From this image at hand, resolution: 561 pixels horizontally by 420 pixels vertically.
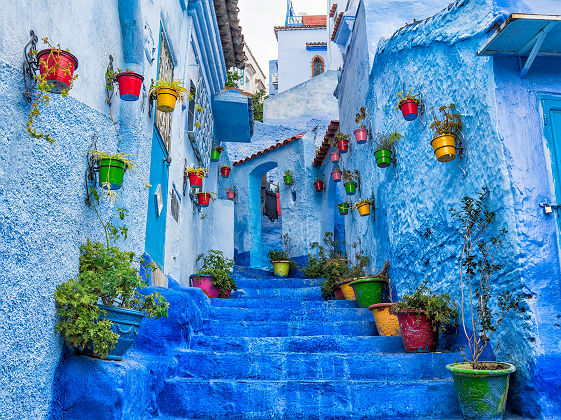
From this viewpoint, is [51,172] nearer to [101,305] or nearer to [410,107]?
[101,305]

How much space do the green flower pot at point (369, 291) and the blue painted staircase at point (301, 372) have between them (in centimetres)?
41

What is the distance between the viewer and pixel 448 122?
5.28 metres

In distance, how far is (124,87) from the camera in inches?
166

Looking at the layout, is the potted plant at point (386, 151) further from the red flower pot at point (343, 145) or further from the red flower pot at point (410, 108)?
the red flower pot at point (343, 145)

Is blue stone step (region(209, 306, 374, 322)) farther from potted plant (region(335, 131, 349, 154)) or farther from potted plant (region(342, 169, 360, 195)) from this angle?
potted plant (region(335, 131, 349, 154))

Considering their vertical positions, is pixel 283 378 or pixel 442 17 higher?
pixel 442 17

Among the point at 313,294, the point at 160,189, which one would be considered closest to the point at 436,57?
the point at 160,189

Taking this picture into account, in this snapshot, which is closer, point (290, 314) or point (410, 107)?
point (410, 107)

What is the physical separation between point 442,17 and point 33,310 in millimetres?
5132

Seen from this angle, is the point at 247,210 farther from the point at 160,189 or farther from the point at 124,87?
the point at 124,87

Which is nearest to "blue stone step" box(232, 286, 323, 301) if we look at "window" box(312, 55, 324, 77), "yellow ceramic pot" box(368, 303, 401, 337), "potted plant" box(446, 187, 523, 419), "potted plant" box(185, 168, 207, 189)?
"potted plant" box(185, 168, 207, 189)

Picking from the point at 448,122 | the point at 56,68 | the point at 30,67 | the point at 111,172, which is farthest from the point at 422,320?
the point at 30,67

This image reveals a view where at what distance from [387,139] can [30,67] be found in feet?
16.8

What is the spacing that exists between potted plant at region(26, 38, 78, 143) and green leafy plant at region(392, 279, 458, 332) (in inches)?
148
